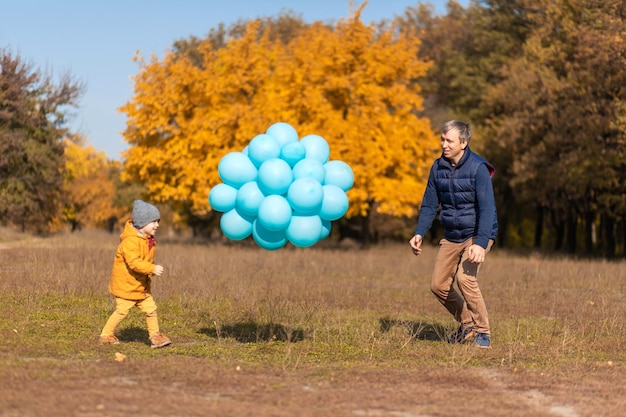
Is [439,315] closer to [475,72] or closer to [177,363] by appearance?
[177,363]

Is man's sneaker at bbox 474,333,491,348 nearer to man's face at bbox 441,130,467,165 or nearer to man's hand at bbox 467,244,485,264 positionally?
man's hand at bbox 467,244,485,264

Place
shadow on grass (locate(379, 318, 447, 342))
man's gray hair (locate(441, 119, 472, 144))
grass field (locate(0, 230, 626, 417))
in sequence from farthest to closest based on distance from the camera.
Result: shadow on grass (locate(379, 318, 447, 342)) → man's gray hair (locate(441, 119, 472, 144)) → grass field (locate(0, 230, 626, 417))

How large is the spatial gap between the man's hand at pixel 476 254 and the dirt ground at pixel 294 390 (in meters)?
1.14

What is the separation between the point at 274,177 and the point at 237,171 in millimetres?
474

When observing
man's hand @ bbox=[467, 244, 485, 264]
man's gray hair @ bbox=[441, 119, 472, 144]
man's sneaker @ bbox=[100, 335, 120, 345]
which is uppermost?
man's gray hair @ bbox=[441, 119, 472, 144]

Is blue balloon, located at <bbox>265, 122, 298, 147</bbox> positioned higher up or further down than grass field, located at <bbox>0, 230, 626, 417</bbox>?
higher up

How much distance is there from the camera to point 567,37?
30812 mm

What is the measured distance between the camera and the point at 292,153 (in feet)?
28.6

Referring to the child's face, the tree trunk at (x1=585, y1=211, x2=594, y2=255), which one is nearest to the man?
the child's face

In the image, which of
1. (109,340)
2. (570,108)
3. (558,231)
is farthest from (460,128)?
(558,231)

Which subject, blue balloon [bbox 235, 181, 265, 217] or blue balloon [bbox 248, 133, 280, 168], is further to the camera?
blue balloon [bbox 248, 133, 280, 168]

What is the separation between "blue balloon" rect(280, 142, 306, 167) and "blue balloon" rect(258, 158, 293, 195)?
6.7 inches

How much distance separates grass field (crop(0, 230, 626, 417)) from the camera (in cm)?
622

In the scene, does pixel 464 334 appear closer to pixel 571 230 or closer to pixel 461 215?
pixel 461 215
